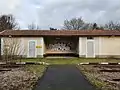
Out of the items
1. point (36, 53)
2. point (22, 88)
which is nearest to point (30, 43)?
point (36, 53)

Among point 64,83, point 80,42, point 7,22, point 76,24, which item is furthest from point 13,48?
point 76,24

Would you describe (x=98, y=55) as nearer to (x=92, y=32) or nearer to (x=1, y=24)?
(x=92, y=32)

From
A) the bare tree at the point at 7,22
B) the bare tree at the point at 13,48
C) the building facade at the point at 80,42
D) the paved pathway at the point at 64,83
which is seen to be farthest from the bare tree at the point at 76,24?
the paved pathway at the point at 64,83

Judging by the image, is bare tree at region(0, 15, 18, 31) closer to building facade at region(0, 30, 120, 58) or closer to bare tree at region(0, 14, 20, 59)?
bare tree at region(0, 14, 20, 59)

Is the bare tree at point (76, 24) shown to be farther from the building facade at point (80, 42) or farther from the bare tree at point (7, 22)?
the building facade at point (80, 42)

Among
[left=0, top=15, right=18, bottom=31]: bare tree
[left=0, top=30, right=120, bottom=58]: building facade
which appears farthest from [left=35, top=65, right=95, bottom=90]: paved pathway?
[left=0, top=15, right=18, bottom=31]: bare tree

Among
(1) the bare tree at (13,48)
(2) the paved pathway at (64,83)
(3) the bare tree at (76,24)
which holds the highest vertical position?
(3) the bare tree at (76,24)

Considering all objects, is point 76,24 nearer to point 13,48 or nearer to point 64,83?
point 13,48

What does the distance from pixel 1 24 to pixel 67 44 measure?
74.5ft

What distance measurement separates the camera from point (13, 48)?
91.1 feet

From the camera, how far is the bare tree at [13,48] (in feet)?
85.1

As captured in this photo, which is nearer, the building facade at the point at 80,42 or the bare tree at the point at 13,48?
the bare tree at the point at 13,48

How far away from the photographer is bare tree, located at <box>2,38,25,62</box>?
2595 centimetres

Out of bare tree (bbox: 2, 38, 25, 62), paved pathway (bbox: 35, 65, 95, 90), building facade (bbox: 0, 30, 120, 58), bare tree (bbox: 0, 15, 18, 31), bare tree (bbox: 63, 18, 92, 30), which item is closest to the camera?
paved pathway (bbox: 35, 65, 95, 90)
